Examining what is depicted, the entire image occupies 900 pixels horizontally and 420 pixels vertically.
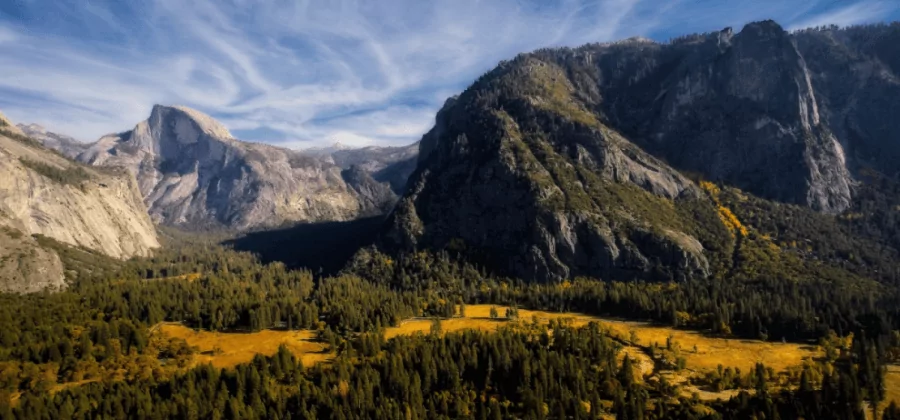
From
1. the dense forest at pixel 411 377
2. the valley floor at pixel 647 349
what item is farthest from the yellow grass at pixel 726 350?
the dense forest at pixel 411 377

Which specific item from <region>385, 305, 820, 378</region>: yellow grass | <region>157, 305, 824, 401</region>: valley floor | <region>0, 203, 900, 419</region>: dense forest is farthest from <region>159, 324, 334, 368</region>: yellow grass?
<region>385, 305, 820, 378</region>: yellow grass

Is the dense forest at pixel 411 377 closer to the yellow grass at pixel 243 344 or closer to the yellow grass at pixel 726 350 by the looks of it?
the yellow grass at pixel 243 344

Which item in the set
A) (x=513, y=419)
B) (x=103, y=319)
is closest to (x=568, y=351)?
(x=513, y=419)

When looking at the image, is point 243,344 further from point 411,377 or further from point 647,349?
point 647,349

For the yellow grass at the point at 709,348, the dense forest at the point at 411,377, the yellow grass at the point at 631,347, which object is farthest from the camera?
the yellow grass at the point at 631,347

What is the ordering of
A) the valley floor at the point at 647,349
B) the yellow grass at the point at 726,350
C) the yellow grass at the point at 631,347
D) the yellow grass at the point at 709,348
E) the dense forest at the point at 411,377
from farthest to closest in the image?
the yellow grass at the point at 631,347 → the yellow grass at the point at 709,348 → the yellow grass at the point at 726,350 → the valley floor at the point at 647,349 → the dense forest at the point at 411,377

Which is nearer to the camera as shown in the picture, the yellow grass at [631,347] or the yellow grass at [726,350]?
the yellow grass at [726,350]

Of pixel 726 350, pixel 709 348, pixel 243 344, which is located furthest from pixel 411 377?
pixel 726 350

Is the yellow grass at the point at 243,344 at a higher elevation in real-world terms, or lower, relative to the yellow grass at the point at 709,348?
lower

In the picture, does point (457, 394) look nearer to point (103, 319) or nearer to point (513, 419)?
point (513, 419)
